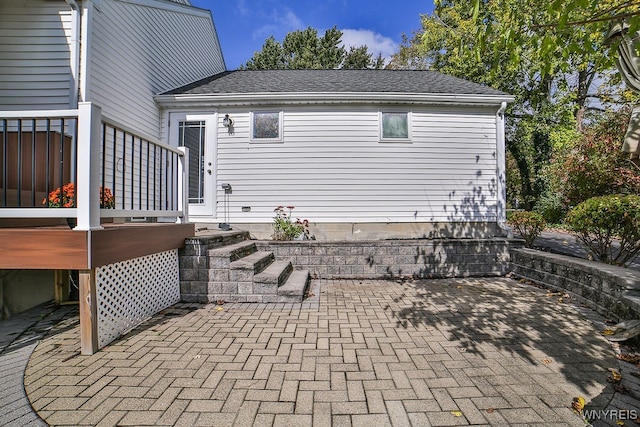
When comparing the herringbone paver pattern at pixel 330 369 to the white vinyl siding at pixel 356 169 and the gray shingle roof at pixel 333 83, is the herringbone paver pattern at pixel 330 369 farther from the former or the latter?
the gray shingle roof at pixel 333 83

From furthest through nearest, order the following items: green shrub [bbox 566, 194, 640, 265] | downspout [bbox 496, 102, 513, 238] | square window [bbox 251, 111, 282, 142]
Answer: downspout [bbox 496, 102, 513, 238] < square window [bbox 251, 111, 282, 142] < green shrub [bbox 566, 194, 640, 265]

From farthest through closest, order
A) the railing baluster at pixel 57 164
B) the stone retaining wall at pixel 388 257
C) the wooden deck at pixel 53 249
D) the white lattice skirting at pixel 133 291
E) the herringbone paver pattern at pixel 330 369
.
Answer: the stone retaining wall at pixel 388 257
the railing baluster at pixel 57 164
the white lattice skirting at pixel 133 291
the wooden deck at pixel 53 249
the herringbone paver pattern at pixel 330 369

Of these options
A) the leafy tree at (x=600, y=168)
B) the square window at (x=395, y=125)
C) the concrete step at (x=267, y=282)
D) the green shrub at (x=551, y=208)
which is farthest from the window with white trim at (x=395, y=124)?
the green shrub at (x=551, y=208)

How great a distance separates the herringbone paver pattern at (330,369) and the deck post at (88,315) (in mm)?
106

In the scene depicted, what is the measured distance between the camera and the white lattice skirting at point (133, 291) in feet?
9.43

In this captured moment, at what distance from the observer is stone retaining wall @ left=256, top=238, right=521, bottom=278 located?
5547mm

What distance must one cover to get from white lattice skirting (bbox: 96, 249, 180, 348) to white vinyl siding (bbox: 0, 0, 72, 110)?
3.28 metres

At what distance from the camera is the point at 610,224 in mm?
4348

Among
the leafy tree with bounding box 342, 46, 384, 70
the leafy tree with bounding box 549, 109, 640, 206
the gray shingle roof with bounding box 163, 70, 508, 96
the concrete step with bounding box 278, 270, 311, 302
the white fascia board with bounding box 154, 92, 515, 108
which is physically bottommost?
the concrete step with bounding box 278, 270, 311, 302

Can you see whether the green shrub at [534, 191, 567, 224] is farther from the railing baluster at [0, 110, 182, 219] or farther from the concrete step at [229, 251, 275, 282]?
the railing baluster at [0, 110, 182, 219]

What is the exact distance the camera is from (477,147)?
700cm

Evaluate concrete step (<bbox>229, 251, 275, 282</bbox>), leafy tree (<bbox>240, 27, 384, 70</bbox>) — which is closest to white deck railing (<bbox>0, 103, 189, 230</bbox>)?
concrete step (<bbox>229, 251, 275, 282</bbox>)

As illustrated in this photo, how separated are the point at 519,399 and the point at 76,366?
3.44 metres

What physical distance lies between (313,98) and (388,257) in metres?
3.84
